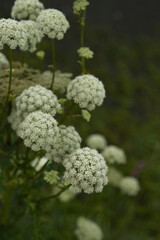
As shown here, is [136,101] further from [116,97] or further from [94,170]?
[94,170]

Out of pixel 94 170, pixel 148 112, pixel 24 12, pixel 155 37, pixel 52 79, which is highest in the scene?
pixel 24 12

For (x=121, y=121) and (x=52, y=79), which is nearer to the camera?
(x=52, y=79)

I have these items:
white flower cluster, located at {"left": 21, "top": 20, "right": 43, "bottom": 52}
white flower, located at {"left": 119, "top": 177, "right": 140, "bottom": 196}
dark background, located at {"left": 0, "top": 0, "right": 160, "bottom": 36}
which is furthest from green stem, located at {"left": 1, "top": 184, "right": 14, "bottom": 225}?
dark background, located at {"left": 0, "top": 0, "right": 160, "bottom": 36}

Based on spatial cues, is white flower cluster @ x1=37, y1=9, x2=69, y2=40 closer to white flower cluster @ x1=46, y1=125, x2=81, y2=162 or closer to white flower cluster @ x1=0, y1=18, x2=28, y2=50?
white flower cluster @ x1=0, y1=18, x2=28, y2=50

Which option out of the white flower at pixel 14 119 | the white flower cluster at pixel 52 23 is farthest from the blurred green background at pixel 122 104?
the white flower cluster at pixel 52 23

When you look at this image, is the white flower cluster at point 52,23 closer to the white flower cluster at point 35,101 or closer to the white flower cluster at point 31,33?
the white flower cluster at point 31,33

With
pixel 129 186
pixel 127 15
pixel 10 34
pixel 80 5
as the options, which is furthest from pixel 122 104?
pixel 10 34

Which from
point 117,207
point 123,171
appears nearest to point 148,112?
point 123,171
